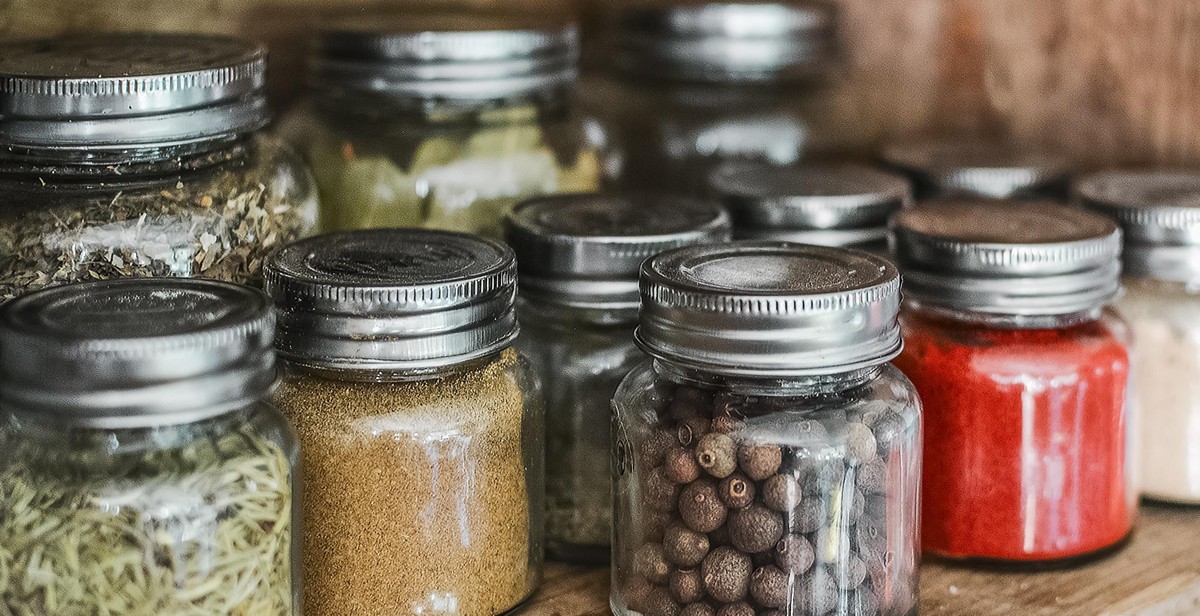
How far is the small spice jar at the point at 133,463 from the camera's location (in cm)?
75

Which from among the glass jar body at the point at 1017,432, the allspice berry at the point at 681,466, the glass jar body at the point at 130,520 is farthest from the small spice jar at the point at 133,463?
the glass jar body at the point at 1017,432

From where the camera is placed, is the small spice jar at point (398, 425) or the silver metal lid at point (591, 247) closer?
the small spice jar at point (398, 425)

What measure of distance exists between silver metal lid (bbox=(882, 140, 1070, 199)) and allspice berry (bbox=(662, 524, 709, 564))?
562 millimetres

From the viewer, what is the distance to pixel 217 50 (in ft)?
3.40

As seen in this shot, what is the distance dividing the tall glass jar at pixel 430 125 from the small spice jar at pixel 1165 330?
486 mm

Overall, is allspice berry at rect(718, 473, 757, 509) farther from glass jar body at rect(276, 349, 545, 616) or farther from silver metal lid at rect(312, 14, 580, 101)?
silver metal lid at rect(312, 14, 580, 101)

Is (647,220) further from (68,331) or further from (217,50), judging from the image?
(68,331)

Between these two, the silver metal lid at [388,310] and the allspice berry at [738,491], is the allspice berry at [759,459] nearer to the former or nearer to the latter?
the allspice berry at [738,491]

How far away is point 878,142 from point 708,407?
76 centimetres

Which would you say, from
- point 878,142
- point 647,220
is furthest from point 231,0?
point 878,142

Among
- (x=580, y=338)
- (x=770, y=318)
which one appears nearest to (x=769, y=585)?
(x=770, y=318)

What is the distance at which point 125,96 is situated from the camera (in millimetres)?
894

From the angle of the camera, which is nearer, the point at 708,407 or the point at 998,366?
the point at 708,407

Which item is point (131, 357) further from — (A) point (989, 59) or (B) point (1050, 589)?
(A) point (989, 59)
